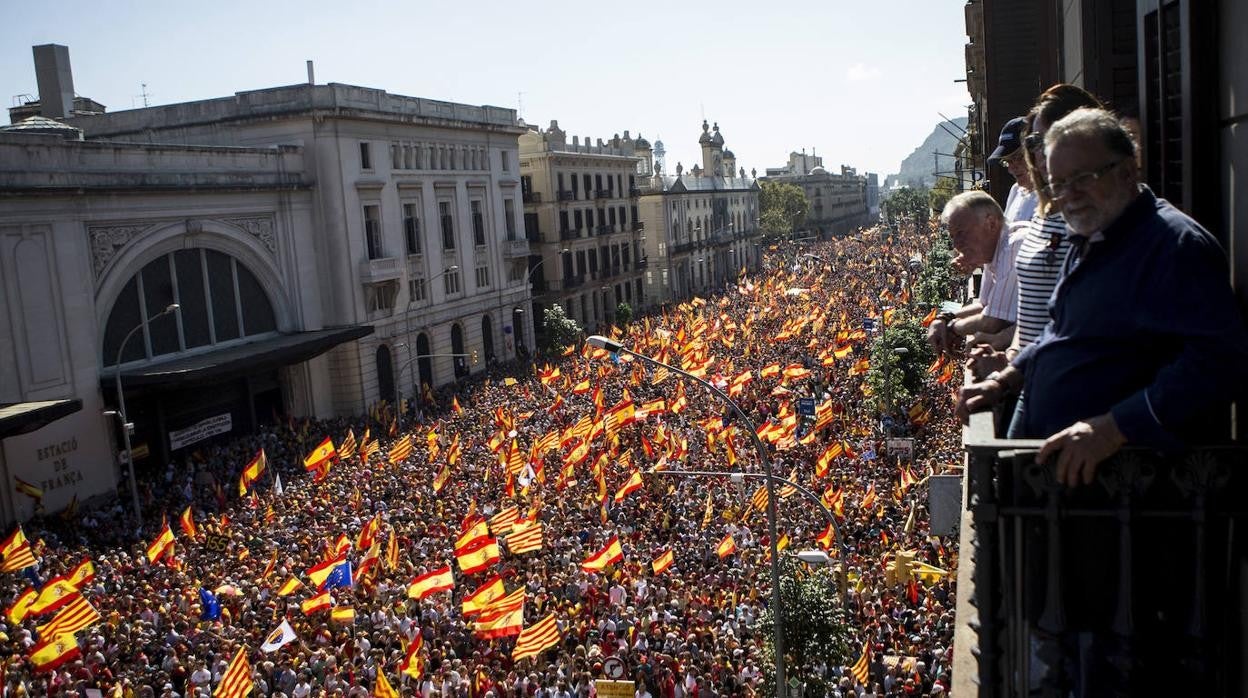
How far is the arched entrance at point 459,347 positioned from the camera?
5431cm

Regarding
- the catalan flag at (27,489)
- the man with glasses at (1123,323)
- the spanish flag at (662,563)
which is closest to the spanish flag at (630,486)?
the spanish flag at (662,563)

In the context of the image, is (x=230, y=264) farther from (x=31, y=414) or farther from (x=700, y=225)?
(x=700, y=225)

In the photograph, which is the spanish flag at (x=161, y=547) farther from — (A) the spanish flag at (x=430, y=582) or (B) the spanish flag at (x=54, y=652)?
(A) the spanish flag at (x=430, y=582)

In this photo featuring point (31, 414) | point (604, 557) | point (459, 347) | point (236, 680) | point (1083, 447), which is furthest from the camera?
point (459, 347)

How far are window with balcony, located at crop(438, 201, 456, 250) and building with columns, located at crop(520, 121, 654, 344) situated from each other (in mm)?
11061

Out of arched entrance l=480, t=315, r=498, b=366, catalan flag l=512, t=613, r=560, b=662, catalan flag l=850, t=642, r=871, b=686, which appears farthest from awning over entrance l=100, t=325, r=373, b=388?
Answer: catalan flag l=850, t=642, r=871, b=686

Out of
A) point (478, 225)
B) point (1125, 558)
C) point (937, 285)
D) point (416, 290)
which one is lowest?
point (937, 285)

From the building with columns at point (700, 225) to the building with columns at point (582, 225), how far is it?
5968 mm

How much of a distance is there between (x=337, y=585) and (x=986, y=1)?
18989mm

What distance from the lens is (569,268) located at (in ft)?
235

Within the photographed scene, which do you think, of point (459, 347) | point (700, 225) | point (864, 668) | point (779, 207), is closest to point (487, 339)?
point (459, 347)

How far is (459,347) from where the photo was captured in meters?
55.1

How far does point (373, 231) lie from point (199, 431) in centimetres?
1369

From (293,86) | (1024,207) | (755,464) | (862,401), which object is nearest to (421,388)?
(293,86)
